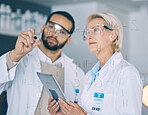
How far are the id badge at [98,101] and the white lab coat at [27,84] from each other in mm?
161

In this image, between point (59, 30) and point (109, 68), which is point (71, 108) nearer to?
point (109, 68)

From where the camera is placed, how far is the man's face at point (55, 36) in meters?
0.89

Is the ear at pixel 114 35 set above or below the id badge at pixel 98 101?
above

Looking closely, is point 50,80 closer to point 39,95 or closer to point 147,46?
point 39,95

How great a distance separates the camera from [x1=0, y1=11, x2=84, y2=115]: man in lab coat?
2.78 ft

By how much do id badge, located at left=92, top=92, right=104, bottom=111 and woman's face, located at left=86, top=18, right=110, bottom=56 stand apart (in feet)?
0.54

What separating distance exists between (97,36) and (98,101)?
25 centimetres

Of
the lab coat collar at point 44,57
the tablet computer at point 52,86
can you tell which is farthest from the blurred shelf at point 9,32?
the tablet computer at point 52,86

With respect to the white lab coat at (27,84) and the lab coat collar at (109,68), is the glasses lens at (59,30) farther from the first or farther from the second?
the lab coat collar at (109,68)

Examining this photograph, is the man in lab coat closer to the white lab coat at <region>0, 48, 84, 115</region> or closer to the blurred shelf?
the white lab coat at <region>0, 48, 84, 115</region>

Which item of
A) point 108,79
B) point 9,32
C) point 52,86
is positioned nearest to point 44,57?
point 52,86

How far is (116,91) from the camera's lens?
713 mm

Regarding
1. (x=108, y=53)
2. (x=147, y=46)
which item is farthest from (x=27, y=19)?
(x=147, y=46)

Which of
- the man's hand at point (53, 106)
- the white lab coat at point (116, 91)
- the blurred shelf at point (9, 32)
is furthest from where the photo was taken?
the blurred shelf at point (9, 32)
